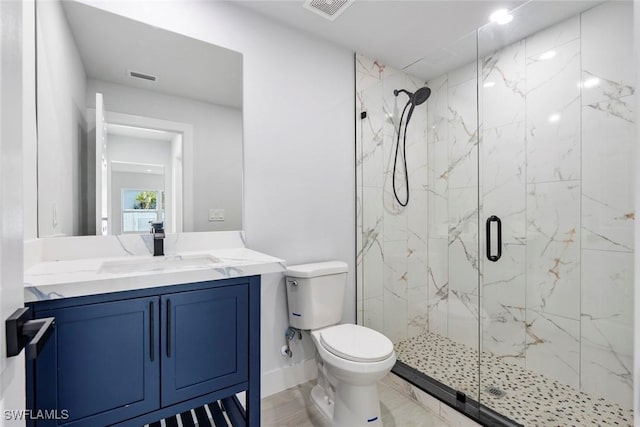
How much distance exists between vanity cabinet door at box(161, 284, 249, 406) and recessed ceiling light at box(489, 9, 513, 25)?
7.22ft

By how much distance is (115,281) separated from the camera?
1038mm

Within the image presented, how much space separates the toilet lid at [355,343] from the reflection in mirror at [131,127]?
2.75 feet

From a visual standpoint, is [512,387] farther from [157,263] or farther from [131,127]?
[131,127]

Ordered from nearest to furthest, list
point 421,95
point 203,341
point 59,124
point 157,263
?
point 203,341
point 59,124
point 157,263
point 421,95

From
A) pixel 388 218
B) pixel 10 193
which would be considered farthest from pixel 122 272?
pixel 388 218

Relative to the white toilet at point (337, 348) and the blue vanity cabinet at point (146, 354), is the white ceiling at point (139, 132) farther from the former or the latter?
the white toilet at point (337, 348)

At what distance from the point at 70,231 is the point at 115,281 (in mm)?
633

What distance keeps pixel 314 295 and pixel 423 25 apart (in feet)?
6.26

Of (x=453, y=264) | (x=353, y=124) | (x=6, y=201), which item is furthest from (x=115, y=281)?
(x=453, y=264)

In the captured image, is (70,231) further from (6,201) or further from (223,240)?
(6,201)

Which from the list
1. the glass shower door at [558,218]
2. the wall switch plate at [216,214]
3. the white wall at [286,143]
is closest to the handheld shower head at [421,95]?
the glass shower door at [558,218]

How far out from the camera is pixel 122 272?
1.30 m

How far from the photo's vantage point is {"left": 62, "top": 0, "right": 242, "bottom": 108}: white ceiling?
1517mm

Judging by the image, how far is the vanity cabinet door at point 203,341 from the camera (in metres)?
1.17
